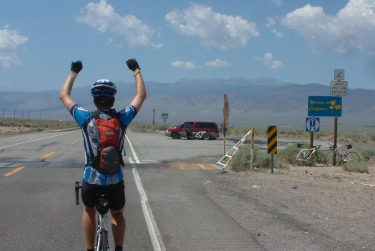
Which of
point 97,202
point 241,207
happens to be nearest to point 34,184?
point 241,207

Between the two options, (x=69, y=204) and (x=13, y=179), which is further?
(x=13, y=179)

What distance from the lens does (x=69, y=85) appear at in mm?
4699

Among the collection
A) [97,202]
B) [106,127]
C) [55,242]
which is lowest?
[55,242]

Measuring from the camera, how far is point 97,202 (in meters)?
4.32

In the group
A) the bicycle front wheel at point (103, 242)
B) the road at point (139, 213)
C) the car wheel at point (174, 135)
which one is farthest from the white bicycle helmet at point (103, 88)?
the car wheel at point (174, 135)

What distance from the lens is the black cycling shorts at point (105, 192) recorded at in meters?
4.27

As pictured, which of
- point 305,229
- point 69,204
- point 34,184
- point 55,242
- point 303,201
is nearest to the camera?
point 55,242

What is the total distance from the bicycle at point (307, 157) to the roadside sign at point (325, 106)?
143 centimetres

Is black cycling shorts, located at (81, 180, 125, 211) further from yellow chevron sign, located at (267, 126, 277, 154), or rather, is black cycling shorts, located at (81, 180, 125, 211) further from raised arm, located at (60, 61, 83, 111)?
yellow chevron sign, located at (267, 126, 277, 154)

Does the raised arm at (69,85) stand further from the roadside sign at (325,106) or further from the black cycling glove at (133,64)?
the roadside sign at (325,106)

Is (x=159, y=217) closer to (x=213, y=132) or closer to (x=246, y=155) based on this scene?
(x=246, y=155)

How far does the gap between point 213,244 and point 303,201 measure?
13.5 ft

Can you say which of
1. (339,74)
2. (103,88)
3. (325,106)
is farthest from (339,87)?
(103,88)

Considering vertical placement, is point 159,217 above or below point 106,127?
below
